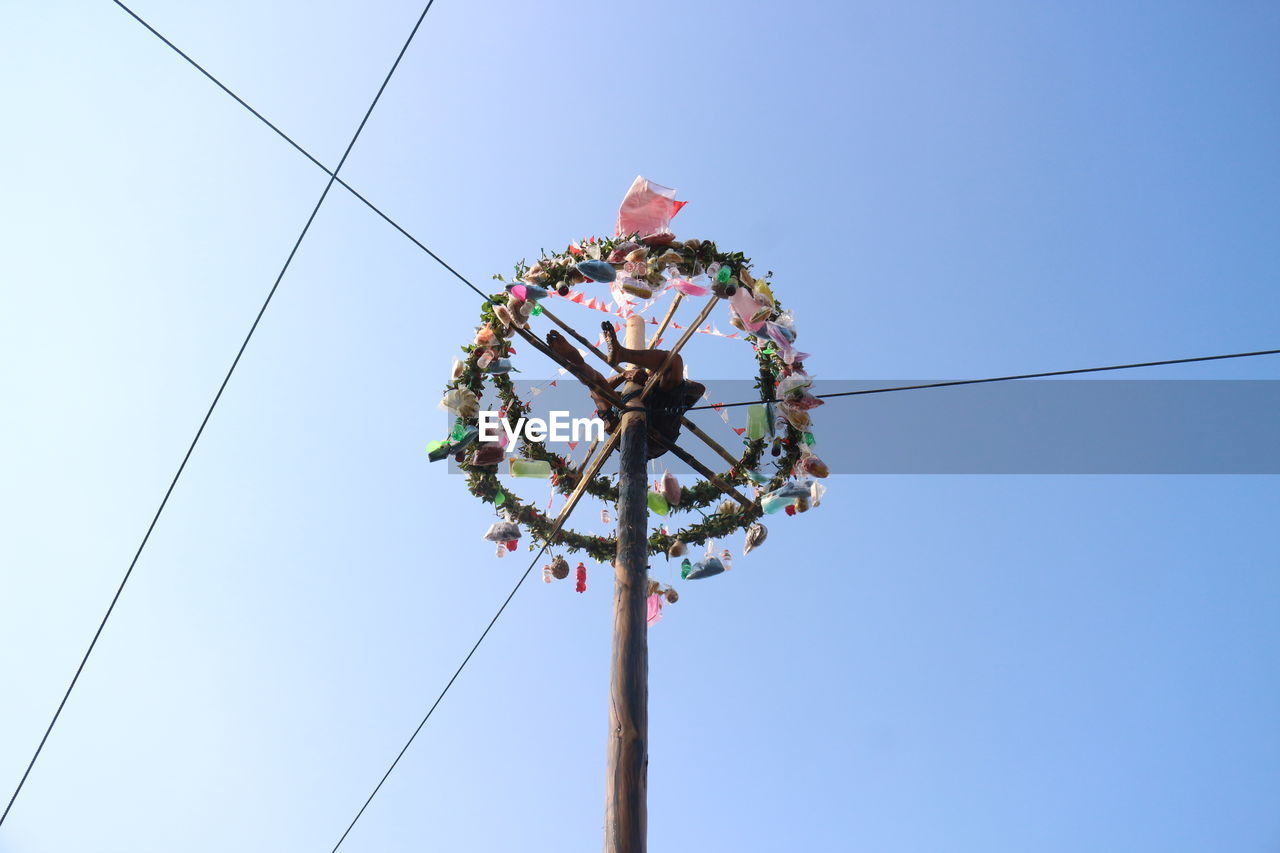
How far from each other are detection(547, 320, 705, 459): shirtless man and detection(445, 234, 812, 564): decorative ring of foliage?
1.40ft

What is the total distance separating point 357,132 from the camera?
17.6 feet

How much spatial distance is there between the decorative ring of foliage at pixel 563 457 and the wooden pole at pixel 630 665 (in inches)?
33.4

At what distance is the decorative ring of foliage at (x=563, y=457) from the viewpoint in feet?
19.4

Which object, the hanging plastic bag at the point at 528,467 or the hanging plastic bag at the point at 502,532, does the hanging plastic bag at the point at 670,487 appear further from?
the hanging plastic bag at the point at 502,532

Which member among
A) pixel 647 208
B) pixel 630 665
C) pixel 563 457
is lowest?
pixel 630 665

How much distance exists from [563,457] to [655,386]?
123 cm

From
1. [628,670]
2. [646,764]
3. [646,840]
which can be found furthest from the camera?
[628,670]

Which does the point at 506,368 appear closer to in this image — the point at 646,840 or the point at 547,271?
the point at 547,271

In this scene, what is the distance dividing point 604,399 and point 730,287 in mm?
1071

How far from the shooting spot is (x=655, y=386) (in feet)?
19.2

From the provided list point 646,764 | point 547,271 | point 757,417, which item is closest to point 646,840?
point 646,764

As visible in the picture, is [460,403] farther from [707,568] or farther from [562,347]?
[707,568]

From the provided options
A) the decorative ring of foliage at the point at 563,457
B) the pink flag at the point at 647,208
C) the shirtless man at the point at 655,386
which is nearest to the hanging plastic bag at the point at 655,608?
the decorative ring of foliage at the point at 563,457

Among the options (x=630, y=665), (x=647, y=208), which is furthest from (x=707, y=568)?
(x=647, y=208)
